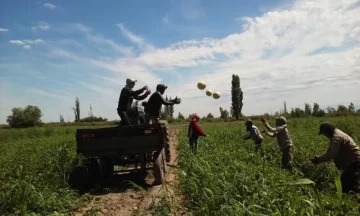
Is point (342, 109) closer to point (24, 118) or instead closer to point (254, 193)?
point (254, 193)

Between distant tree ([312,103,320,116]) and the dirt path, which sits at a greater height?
distant tree ([312,103,320,116])

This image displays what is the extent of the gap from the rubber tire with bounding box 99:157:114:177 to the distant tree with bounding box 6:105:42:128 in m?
56.7

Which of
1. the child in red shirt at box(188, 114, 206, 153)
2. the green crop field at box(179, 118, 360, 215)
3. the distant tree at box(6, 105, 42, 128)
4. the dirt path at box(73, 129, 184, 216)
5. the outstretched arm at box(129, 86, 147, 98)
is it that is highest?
the distant tree at box(6, 105, 42, 128)

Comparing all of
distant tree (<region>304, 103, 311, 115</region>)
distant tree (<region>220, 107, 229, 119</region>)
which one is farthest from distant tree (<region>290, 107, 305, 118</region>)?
distant tree (<region>220, 107, 229, 119</region>)

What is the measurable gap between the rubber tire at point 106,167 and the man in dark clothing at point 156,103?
166 centimetres

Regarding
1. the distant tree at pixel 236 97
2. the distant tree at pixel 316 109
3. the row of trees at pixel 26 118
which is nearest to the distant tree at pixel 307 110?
the distant tree at pixel 316 109

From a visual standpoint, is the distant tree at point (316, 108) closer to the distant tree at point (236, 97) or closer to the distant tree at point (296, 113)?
the distant tree at point (296, 113)

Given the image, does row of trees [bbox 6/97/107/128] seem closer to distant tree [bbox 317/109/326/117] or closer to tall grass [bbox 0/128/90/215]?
distant tree [bbox 317/109/326/117]

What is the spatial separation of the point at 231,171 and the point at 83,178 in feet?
11.0

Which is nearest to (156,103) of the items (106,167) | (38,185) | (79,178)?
(106,167)

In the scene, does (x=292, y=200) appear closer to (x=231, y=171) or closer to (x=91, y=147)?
(x=231, y=171)

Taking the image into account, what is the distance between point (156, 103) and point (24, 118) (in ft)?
196

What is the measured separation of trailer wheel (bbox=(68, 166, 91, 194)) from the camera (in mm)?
7569

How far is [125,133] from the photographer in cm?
791
